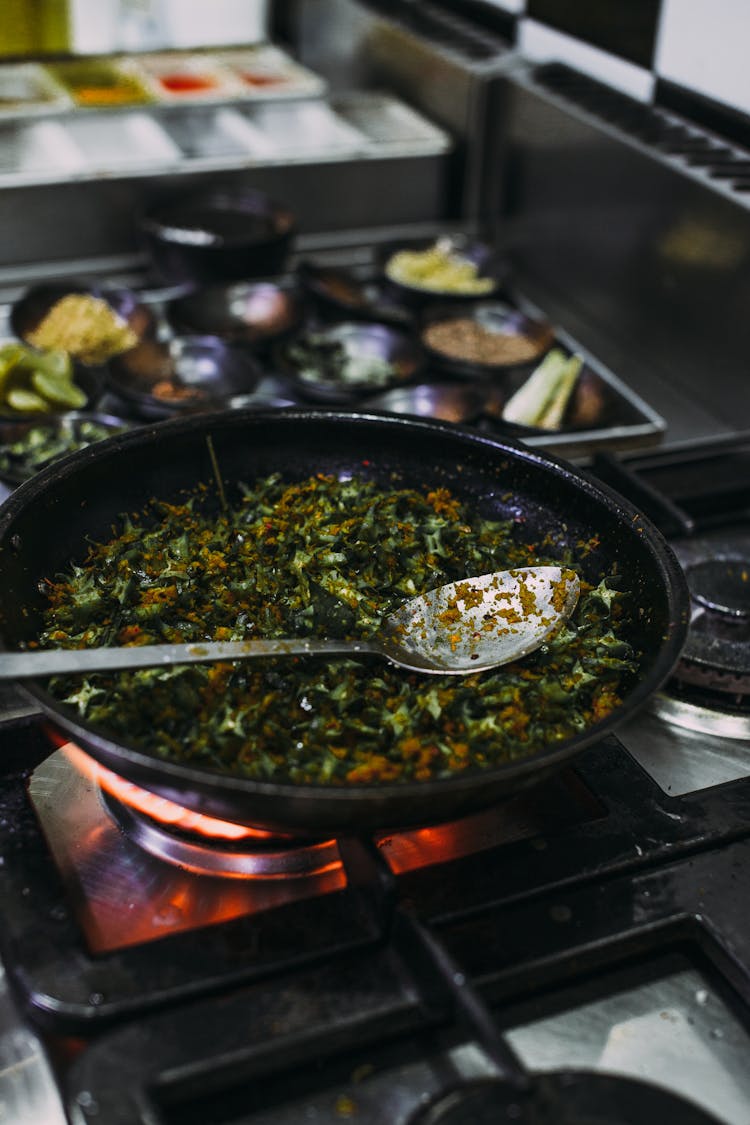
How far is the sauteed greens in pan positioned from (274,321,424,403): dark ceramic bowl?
551 mm

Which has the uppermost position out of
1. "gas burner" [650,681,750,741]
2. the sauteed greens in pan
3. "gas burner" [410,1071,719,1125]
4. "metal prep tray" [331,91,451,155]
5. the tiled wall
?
the tiled wall

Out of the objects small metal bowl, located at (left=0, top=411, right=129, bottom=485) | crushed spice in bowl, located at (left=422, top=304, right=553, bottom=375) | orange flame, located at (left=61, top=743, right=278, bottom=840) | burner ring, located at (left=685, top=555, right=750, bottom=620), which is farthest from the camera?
crushed spice in bowl, located at (left=422, top=304, right=553, bottom=375)

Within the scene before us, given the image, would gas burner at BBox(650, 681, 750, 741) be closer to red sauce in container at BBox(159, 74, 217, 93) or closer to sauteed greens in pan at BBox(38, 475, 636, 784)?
sauteed greens in pan at BBox(38, 475, 636, 784)

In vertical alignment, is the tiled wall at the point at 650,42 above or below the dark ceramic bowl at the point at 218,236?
above

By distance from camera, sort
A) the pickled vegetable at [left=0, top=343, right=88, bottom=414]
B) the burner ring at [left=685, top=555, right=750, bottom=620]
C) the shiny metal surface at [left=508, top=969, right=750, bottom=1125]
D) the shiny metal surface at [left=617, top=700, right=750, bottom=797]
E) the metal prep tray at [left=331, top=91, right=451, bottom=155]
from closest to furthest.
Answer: the shiny metal surface at [left=508, top=969, right=750, bottom=1125] < the shiny metal surface at [left=617, top=700, right=750, bottom=797] < the burner ring at [left=685, top=555, right=750, bottom=620] < the pickled vegetable at [left=0, top=343, right=88, bottom=414] < the metal prep tray at [left=331, top=91, right=451, bottom=155]

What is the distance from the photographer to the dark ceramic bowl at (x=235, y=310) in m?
2.22

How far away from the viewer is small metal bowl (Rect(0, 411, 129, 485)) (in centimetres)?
173

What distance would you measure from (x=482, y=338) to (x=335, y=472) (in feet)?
2.79

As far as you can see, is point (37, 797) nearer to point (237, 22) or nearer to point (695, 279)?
point (695, 279)

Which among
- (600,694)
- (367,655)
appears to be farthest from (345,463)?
(600,694)

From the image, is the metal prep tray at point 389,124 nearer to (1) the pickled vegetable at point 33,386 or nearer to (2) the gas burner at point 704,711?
(1) the pickled vegetable at point 33,386

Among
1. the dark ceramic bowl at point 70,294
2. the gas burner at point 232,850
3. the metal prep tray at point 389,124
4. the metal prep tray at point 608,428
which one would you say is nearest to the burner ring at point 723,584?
the metal prep tray at point 608,428

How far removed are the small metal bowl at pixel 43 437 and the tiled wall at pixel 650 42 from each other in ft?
4.06

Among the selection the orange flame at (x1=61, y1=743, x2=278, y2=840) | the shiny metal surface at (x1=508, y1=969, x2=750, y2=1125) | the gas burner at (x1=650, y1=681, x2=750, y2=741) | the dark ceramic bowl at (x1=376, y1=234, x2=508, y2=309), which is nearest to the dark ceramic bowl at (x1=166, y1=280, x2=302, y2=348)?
the dark ceramic bowl at (x1=376, y1=234, x2=508, y2=309)
